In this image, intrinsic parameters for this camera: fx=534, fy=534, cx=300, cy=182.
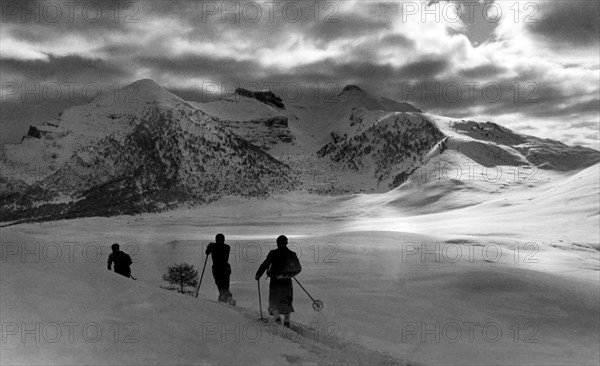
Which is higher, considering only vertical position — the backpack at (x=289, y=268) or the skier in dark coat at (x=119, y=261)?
the backpack at (x=289, y=268)

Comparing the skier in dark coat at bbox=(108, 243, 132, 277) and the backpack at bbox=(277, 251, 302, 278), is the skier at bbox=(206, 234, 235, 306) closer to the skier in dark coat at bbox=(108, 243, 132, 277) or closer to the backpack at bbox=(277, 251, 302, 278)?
the backpack at bbox=(277, 251, 302, 278)

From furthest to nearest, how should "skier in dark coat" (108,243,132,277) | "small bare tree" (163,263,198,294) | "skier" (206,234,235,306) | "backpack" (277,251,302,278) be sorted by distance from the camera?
"small bare tree" (163,263,198,294)
"skier in dark coat" (108,243,132,277)
"skier" (206,234,235,306)
"backpack" (277,251,302,278)

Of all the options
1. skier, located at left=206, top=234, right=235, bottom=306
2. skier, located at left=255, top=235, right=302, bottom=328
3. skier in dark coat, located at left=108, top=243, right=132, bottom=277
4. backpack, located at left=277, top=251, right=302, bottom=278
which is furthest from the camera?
skier in dark coat, located at left=108, top=243, right=132, bottom=277

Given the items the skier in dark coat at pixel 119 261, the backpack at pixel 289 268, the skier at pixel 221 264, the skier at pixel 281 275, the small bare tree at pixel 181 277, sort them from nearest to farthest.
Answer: the skier at pixel 281 275 → the backpack at pixel 289 268 → the skier at pixel 221 264 → the skier in dark coat at pixel 119 261 → the small bare tree at pixel 181 277

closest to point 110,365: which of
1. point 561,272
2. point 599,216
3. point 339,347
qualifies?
point 339,347

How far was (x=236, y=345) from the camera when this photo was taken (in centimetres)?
723

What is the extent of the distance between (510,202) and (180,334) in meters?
85.3

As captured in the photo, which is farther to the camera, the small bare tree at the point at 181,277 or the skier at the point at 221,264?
the small bare tree at the point at 181,277

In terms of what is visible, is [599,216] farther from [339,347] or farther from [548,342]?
[339,347]

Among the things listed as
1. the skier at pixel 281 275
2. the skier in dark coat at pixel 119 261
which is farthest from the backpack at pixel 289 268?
the skier in dark coat at pixel 119 261

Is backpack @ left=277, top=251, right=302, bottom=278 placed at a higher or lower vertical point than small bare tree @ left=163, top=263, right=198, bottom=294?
higher

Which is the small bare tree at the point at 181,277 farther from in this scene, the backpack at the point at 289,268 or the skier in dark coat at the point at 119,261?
the backpack at the point at 289,268

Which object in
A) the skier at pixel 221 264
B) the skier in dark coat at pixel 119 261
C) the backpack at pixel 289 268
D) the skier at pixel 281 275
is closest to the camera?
the skier at pixel 281 275

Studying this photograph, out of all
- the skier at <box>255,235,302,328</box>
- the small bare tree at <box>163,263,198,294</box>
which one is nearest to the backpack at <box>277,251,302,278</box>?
the skier at <box>255,235,302,328</box>
